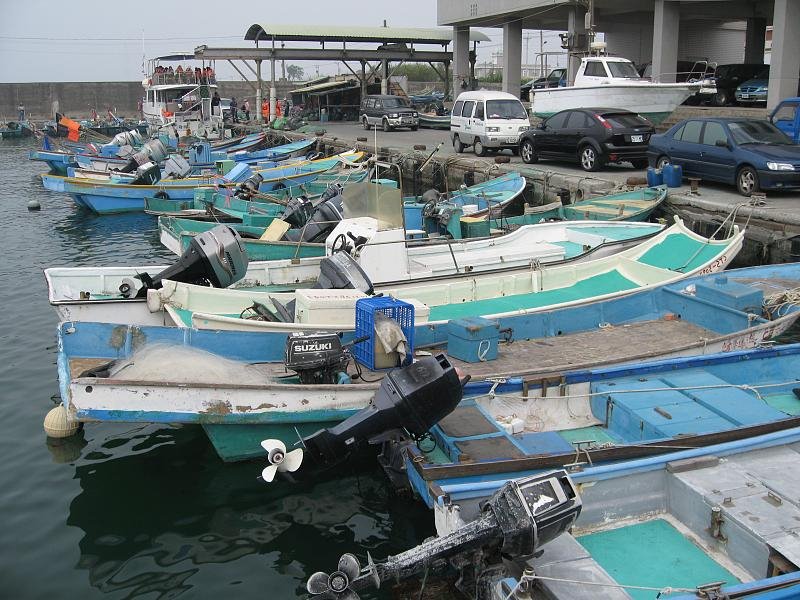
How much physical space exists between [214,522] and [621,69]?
18.5 metres

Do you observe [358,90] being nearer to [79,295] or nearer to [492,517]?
[79,295]

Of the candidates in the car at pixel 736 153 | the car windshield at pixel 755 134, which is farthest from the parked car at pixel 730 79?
the car windshield at pixel 755 134

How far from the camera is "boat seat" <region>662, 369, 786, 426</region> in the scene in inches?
243

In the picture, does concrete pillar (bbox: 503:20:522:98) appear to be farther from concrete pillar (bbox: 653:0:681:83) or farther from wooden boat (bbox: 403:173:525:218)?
wooden boat (bbox: 403:173:525:218)

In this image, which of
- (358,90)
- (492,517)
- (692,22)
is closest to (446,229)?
(492,517)

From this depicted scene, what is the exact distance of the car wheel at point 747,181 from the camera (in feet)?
44.8

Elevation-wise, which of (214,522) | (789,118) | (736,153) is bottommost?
(214,522)

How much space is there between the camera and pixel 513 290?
9.88 m

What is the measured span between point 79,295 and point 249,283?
2.36 metres

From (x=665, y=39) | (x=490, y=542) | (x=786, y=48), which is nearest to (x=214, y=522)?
(x=490, y=542)

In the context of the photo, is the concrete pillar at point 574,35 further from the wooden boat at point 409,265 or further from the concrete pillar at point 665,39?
the wooden boat at point 409,265

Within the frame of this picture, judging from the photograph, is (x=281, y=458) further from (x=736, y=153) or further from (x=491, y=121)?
(x=491, y=121)

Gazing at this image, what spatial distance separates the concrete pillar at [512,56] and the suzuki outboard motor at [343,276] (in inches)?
1075

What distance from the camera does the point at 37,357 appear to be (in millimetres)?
10445
